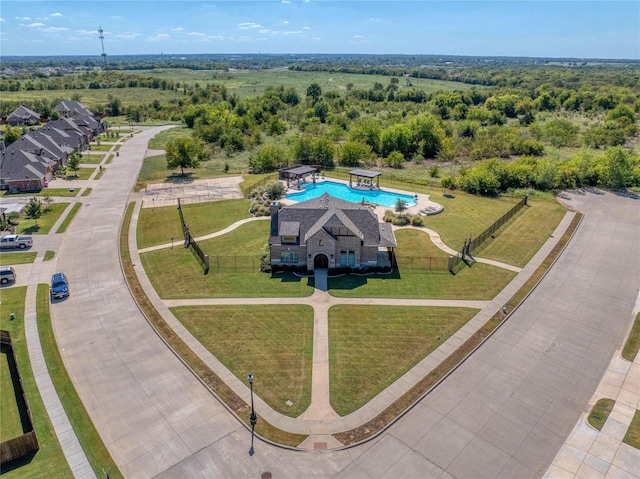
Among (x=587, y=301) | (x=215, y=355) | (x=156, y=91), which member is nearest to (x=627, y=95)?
(x=587, y=301)

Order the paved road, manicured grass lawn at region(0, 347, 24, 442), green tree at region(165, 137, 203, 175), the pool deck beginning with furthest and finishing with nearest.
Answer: green tree at region(165, 137, 203, 175) < the pool deck < manicured grass lawn at region(0, 347, 24, 442) < the paved road

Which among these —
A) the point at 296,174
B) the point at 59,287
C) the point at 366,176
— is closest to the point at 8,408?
the point at 59,287

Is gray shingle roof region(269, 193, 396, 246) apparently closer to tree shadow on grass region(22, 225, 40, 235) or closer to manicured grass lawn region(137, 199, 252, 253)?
manicured grass lawn region(137, 199, 252, 253)

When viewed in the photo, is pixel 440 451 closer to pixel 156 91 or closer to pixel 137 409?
pixel 137 409

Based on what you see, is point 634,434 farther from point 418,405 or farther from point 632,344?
point 418,405

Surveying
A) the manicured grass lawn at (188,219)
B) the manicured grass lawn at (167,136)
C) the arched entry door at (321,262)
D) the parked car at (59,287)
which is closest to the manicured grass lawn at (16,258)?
the parked car at (59,287)

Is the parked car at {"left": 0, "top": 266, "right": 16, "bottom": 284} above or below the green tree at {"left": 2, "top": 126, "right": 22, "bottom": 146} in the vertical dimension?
below

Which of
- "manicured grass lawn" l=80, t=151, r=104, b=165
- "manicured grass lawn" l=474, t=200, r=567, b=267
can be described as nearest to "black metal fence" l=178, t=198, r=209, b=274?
"manicured grass lawn" l=474, t=200, r=567, b=267
